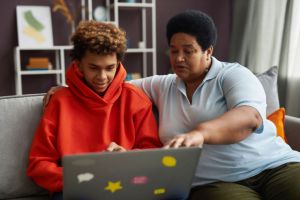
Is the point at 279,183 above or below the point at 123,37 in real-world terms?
below

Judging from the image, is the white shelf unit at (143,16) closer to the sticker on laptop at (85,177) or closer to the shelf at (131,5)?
the shelf at (131,5)

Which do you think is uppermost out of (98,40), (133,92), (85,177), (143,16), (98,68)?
(143,16)

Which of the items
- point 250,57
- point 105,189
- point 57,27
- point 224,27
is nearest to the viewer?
point 105,189

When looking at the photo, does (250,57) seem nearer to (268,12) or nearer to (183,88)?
(268,12)

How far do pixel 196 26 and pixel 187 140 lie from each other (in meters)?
0.52

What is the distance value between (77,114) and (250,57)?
7.97ft

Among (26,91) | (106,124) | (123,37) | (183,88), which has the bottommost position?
(26,91)

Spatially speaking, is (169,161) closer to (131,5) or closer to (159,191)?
(159,191)

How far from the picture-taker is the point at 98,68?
1366 millimetres

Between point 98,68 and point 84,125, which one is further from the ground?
point 98,68

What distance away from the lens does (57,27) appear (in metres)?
3.79

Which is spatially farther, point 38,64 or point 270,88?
point 38,64

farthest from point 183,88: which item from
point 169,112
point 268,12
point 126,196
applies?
point 268,12

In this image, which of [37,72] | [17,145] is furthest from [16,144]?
[37,72]
